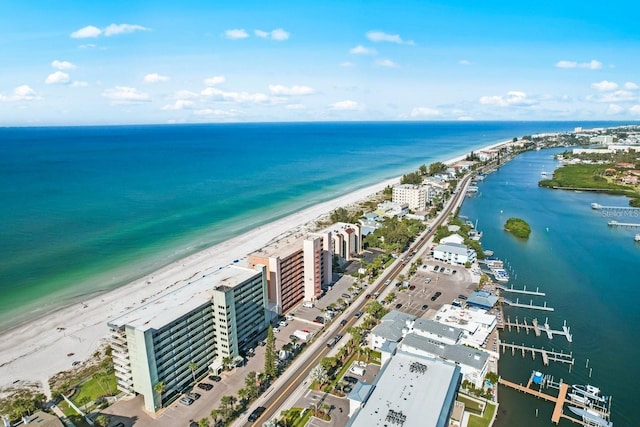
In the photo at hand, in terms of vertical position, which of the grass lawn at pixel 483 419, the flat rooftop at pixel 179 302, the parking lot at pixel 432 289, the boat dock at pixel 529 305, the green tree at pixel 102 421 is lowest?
the grass lawn at pixel 483 419

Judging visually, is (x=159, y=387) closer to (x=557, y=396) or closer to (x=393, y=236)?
(x=557, y=396)

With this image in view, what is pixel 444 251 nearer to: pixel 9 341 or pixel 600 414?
pixel 600 414

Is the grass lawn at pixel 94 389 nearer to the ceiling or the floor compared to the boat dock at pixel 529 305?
nearer to the floor

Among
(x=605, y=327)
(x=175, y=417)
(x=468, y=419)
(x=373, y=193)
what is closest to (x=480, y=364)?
(x=468, y=419)

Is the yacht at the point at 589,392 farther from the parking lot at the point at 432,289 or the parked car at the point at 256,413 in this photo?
the parked car at the point at 256,413

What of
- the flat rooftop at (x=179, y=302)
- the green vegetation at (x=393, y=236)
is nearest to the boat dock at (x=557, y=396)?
the flat rooftop at (x=179, y=302)

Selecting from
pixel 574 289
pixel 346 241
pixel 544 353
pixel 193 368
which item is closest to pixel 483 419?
pixel 544 353
